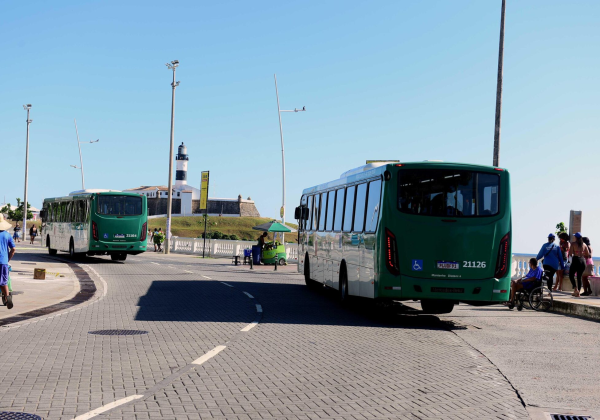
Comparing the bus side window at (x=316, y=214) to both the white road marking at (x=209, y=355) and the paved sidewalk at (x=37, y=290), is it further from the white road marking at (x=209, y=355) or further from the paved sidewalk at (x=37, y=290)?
the white road marking at (x=209, y=355)

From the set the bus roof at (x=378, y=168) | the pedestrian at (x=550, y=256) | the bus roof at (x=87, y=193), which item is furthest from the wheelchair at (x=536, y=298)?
the bus roof at (x=87, y=193)

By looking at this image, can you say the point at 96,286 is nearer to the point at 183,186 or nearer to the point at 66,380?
the point at 66,380

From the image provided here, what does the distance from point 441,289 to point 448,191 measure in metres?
1.82

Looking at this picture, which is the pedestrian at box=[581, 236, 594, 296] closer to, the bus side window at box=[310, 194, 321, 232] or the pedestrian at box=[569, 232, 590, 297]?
the pedestrian at box=[569, 232, 590, 297]

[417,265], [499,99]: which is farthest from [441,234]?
[499,99]

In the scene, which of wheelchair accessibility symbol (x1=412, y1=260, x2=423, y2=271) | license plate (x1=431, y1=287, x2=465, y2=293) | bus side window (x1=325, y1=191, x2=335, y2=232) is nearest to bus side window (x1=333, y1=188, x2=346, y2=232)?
bus side window (x1=325, y1=191, x2=335, y2=232)

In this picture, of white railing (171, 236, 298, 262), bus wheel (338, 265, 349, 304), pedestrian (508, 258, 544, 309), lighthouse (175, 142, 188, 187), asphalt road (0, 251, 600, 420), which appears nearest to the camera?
asphalt road (0, 251, 600, 420)

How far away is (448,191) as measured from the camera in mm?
14266

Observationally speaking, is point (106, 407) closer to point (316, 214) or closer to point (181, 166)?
point (316, 214)

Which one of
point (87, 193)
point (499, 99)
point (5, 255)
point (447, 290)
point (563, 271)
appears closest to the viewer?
point (447, 290)

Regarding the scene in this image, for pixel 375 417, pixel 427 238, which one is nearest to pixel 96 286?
pixel 427 238

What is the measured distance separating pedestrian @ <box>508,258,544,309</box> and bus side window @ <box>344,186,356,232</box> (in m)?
4.26

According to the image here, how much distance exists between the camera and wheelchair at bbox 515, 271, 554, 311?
712 inches

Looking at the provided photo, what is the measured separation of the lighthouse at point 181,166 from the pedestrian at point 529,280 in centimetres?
15504
